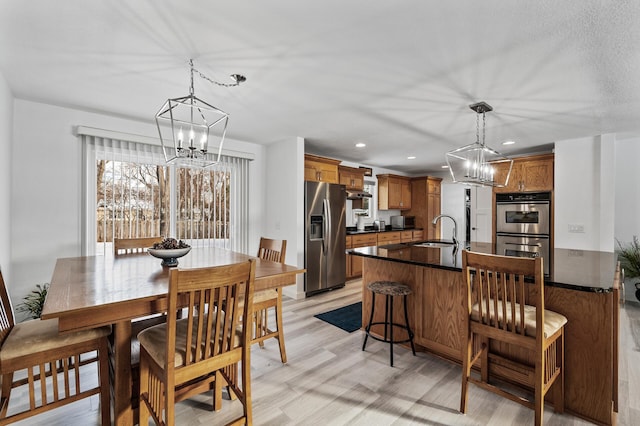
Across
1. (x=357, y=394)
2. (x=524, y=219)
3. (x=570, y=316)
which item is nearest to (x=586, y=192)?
(x=524, y=219)

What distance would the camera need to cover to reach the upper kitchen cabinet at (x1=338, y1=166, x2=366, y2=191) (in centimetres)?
550

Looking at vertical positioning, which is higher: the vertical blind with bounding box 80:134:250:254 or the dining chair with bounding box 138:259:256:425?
the vertical blind with bounding box 80:134:250:254

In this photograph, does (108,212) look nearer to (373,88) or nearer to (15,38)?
(15,38)

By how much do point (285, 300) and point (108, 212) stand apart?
2454 millimetres

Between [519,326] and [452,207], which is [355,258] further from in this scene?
[519,326]

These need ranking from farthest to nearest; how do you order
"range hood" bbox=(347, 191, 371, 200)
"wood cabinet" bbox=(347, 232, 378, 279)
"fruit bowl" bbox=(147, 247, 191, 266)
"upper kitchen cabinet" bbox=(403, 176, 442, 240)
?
"upper kitchen cabinet" bbox=(403, 176, 442, 240) < "range hood" bbox=(347, 191, 371, 200) < "wood cabinet" bbox=(347, 232, 378, 279) < "fruit bowl" bbox=(147, 247, 191, 266)

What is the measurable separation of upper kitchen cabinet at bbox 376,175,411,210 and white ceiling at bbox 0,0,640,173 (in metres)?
3.15

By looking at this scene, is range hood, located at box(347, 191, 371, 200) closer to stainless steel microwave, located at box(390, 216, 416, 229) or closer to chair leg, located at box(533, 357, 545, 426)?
stainless steel microwave, located at box(390, 216, 416, 229)

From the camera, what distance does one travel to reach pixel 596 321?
5.79 ft

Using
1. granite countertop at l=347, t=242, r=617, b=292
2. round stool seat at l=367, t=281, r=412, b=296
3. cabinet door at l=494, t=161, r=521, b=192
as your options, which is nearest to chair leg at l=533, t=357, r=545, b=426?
granite countertop at l=347, t=242, r=617, b=292

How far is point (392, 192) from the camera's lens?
21.7 feet

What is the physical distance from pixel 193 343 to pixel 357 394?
3.93ft

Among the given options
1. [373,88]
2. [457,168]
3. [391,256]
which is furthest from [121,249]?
[457,168]

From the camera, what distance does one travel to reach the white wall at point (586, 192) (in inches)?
149
